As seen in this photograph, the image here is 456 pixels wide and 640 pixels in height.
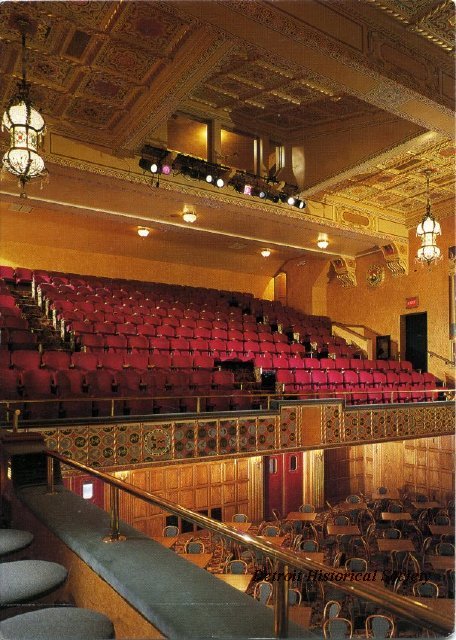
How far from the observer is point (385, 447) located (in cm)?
911

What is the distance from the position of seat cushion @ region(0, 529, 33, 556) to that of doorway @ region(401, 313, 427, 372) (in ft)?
29.2

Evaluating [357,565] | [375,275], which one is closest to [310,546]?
[357,565]

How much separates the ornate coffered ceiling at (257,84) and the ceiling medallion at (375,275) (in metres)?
1.86

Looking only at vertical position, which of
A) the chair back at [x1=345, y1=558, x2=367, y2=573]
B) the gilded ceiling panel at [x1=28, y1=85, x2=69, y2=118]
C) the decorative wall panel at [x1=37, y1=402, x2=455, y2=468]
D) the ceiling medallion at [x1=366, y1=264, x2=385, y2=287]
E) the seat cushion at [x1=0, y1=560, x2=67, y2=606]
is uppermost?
the gilded ceiling panel at [x1=28, y1=85, x2=69, y2=118]

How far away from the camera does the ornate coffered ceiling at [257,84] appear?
13.7 ft

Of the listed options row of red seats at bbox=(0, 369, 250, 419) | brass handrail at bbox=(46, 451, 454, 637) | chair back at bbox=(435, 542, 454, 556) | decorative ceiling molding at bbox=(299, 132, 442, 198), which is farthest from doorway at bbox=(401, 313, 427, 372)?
brass handrail at bbox=(46, 451, 454, 637)

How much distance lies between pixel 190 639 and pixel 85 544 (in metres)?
0.72

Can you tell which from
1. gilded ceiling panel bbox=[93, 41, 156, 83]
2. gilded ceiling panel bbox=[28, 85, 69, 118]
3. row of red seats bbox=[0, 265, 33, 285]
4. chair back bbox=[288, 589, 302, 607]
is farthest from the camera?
row of red seats bbox=[0, 265, 33, 285]

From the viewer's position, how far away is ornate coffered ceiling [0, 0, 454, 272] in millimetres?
4188

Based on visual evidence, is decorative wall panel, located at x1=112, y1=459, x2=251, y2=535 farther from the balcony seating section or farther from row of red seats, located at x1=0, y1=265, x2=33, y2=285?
row of red seats, located at x1=0, y1=265, x2=33, y2=285

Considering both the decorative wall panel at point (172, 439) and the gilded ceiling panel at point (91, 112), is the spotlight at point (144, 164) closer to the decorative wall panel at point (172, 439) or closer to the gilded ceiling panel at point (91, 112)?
the gilded ceiling panel at point (91, 112)

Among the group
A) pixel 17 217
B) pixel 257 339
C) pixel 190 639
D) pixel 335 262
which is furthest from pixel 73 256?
pixel 190 639

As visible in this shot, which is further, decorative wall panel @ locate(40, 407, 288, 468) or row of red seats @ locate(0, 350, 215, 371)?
row of red seats @ locate(0, 350, 215, 371)

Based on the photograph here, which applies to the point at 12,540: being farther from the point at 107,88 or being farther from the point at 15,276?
the point at 15,276
